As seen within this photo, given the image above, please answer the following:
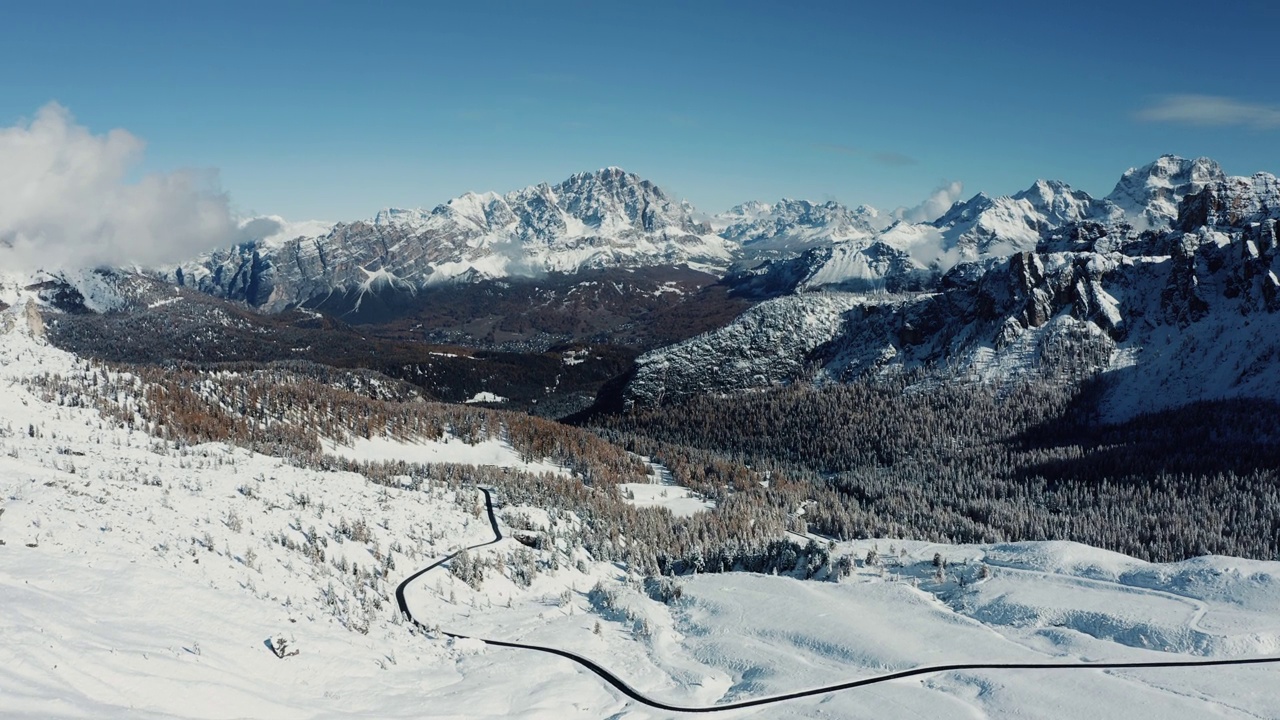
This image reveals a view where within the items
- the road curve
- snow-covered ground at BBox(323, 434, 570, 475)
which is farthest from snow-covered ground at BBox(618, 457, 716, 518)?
the road curve

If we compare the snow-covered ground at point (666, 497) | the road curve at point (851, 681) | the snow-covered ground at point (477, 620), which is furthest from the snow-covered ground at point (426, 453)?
the road curve at point (851, 681)

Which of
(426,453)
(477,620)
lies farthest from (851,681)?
(426,453)

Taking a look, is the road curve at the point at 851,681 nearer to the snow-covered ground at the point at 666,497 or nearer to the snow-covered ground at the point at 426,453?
the snow-covered ground at the point at 666,497

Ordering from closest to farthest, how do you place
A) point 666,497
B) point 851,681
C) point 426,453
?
point 851,681
point 666,497
point 426,453

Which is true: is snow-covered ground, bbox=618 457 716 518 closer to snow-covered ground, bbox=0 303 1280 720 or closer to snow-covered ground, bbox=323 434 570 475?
snow-covered ground, bbox=323 434 570 475

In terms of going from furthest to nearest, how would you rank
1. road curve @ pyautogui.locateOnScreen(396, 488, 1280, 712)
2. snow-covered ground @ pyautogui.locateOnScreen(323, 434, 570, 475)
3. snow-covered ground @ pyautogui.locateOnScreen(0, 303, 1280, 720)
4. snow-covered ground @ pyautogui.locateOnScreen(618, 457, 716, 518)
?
1. snow-covered ground @ pyautogui.locateOnScreen(323, 434, 570, 475)
2. snow-covered ground @ pyautogui.locateOnScreen(618, 457, 716, 518)
3. road curve @ pyautogui.locateOnScreen(396, 488, 1280, 712)
4. snow-covered ground @ pyautogui.locateOnScreen(0, 303, 1280, 720)

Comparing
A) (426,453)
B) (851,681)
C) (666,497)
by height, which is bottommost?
(666,497)

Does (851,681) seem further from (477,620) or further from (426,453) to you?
(426,453)

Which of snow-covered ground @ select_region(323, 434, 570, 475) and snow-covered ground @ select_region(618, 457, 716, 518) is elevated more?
snow-covered ground @ select_region(323, 434, 570, 475)
